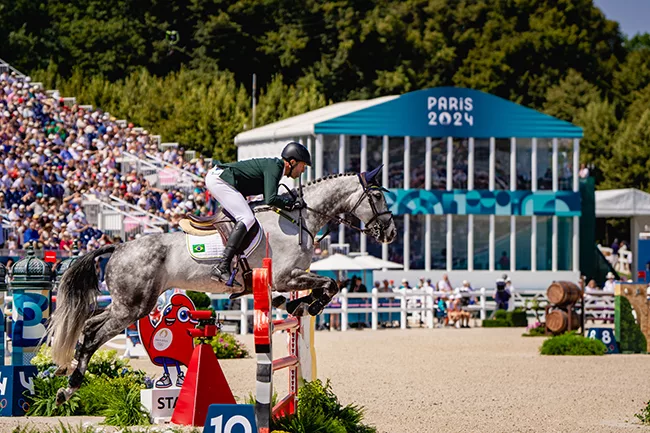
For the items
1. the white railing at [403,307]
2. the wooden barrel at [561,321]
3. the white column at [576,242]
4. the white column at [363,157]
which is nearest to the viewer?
the wooden barrel at [561,321]

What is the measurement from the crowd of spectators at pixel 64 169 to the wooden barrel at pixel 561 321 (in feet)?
31.2

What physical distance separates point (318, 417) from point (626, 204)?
33141mm

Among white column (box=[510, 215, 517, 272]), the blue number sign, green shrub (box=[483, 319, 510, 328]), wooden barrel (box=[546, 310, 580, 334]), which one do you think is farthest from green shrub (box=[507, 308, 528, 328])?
the blue number sign

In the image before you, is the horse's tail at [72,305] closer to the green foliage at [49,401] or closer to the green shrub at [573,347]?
the green foliage at [49,401]

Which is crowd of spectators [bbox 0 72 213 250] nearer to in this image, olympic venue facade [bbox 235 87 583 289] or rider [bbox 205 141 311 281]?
olympic venue facade [bbox 235 87 583 289]

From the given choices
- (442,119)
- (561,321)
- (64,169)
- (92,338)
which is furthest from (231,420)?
(442,119)

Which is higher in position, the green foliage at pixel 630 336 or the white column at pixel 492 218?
the white column at pixel 492 218

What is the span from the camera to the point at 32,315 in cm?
1159

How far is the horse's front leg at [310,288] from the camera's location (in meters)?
9.76

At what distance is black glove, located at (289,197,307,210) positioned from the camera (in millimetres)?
10117

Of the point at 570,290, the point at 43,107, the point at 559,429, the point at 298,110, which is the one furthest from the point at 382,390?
the point at 298,110

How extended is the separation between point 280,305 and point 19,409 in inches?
115

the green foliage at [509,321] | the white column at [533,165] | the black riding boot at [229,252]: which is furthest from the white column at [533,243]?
the black riding boot at [229,252]

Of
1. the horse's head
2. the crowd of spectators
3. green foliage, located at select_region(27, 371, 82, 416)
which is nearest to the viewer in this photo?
the horse's head
